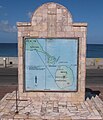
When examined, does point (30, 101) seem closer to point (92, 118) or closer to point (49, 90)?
point (49, 90)

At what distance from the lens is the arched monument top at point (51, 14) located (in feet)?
44.5

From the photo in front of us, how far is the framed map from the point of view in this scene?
45.2ft

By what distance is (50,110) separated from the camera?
40.3 feet

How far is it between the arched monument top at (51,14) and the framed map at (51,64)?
0.92 metres

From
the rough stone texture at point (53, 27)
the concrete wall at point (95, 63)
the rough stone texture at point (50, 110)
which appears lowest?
the rough stone texture at point (50, 110)

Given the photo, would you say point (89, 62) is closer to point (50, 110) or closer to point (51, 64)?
point (51, 64)

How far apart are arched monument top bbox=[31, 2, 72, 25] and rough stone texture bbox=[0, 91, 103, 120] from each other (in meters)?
3.91

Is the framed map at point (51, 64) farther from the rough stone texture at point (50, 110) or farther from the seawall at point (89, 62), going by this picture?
the seawall at point (89, 62)

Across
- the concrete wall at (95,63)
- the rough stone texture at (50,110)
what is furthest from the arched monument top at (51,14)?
the concrete wall at (95,63)

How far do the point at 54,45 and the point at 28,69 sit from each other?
176cm

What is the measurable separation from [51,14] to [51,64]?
2445 mm

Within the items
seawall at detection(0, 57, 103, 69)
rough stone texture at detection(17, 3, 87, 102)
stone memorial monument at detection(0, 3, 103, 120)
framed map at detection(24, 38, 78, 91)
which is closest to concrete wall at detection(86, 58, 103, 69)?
seawall at detection(0, 57, 103, 69)

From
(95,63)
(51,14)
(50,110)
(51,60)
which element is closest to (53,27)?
(51,14)

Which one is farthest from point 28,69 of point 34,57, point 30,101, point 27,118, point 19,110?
point 27,118
